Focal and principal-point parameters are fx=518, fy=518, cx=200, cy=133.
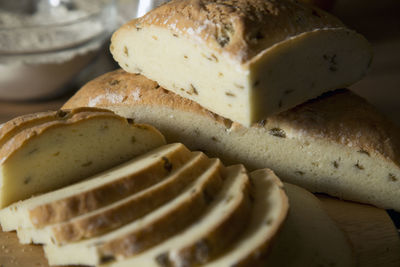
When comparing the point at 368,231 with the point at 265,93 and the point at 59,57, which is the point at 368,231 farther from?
the point at 59,57

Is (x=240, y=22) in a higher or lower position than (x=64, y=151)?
higher

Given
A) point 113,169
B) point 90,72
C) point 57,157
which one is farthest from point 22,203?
point 90,72

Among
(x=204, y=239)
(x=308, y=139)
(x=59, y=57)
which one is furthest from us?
(x=59, y=57)

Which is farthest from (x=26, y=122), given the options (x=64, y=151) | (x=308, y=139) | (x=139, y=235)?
(x=308, y=139)

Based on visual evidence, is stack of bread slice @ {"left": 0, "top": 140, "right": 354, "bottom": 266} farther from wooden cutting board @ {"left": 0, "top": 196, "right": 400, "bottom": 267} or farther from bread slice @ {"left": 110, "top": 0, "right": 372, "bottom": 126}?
bread slice @ {"left": 110, "top": 0, "right": 372, "bottom": 126}

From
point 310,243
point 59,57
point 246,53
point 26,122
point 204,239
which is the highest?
point 246,53

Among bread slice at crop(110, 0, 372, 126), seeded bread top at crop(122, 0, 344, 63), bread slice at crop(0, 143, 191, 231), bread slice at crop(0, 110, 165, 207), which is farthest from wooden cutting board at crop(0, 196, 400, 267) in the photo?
seeded bread top at crop(122, 0, 344, 63)

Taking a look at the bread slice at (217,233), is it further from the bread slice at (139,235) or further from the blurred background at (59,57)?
the blurred background at (59,57)
